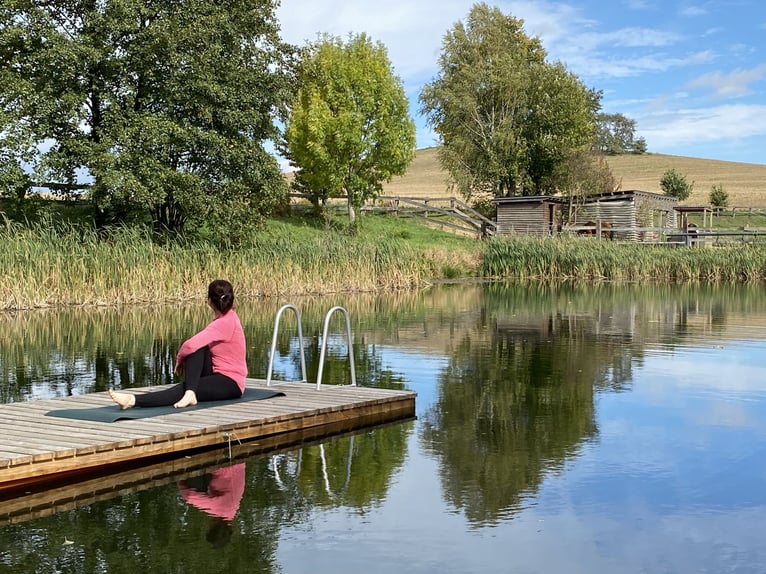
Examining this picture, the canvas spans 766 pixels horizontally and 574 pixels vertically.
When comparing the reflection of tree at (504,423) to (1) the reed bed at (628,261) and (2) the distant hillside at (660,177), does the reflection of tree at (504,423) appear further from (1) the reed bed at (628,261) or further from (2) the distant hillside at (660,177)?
(2) the distant hillside at (660,177)

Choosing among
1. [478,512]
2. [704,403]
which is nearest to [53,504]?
[478,512]

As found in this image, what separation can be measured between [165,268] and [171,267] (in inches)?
21.7

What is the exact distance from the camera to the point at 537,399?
1248cm

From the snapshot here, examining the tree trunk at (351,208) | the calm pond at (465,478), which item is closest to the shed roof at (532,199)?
the tree trunk at (351,208)

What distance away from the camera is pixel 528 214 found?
52781 mm

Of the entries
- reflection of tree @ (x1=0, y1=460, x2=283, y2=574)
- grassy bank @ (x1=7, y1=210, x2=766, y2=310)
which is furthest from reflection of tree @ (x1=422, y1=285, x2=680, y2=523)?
grassy bank @ (x1=7, y1=210, x2=766, y2=310)

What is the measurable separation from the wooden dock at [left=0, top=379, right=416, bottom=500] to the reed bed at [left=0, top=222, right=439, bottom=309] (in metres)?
14.0

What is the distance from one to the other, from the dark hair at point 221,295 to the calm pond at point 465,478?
1.46 m

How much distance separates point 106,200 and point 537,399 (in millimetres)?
21921

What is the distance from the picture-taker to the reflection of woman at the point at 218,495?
22.8ft

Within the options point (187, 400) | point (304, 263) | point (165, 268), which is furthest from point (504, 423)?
point (304, 263)

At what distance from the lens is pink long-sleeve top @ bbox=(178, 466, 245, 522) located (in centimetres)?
747

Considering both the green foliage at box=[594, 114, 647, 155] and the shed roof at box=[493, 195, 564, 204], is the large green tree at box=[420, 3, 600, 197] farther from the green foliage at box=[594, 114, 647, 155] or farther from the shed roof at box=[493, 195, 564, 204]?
the green foliage at box=[594, 114, 647, 155]

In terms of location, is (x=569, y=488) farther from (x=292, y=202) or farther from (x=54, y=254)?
(x=292, y=202)
